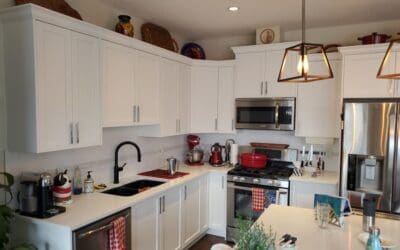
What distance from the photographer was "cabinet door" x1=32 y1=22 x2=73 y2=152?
7.00 ft

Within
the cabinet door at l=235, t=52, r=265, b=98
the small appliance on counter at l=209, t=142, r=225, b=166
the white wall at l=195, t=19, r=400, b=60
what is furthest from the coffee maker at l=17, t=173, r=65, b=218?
the white wall at l=195, t=19, r=400, b=60

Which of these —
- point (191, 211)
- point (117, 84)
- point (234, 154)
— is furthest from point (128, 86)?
point (234, 154)

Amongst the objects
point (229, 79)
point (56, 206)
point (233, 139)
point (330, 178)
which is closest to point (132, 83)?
point (56, 206)

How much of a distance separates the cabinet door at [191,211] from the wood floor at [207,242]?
151 mm

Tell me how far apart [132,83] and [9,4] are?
118 cm

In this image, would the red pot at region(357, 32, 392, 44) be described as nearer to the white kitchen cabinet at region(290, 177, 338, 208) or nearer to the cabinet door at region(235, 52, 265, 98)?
the cabinet door at region(235, 52, 265, 98)

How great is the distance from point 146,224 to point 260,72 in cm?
234

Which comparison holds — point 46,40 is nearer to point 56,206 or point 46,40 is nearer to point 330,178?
point 56,206

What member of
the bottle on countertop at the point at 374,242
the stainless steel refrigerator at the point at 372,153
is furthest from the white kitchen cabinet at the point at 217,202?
the bottle on countertop at the point at 374,242

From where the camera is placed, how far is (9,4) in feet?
7.50

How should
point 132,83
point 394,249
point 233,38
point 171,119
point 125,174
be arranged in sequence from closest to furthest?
1. point 394,249
2. point 132,83
3. point 125,174
4. point 171,119
5. point 233,38

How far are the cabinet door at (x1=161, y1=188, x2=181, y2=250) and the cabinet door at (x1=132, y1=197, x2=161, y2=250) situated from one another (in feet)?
0.42

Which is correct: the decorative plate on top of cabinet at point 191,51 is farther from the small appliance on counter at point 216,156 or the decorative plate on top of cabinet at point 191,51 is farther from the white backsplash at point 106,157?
the small appliance on counter at point 216,156

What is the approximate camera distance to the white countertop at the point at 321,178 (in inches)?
133
